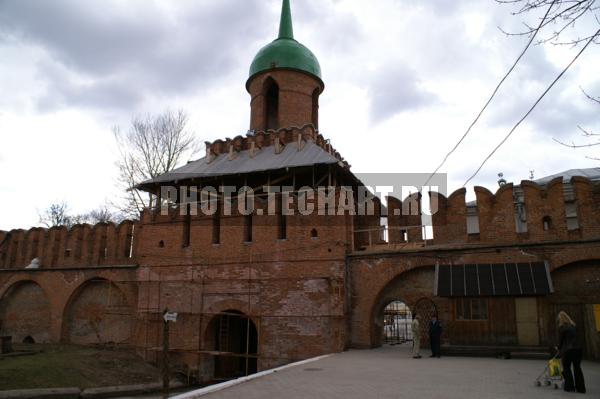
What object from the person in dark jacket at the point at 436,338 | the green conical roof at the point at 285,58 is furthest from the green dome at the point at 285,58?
the person in dark jacket at the point at 436,338

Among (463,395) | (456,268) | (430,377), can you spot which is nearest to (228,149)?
(456,268)

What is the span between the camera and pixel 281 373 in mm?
9070

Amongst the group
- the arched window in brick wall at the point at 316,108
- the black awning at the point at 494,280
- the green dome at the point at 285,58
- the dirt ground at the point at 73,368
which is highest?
the green dome at the point at 285,58

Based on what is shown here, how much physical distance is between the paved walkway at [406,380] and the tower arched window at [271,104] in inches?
472

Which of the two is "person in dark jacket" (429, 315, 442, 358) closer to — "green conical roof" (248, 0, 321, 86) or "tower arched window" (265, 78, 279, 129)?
"tower arched window" (265, 78, 279, 129)

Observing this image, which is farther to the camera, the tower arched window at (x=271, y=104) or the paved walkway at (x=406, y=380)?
the tower arched window at (x=271, y=104)

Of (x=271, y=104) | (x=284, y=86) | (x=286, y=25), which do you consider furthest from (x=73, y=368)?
(x=286, y=25)

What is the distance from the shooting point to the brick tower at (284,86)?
19672 mm

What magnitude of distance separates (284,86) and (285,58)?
1.22 meters

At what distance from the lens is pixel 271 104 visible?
21.0 meters

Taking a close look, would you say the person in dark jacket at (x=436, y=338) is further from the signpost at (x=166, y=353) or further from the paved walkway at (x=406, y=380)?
the signpost at (x=166, y=353)

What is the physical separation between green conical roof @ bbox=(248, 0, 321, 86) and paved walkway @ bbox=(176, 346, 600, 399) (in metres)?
12.9

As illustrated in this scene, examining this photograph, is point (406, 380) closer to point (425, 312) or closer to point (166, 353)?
point (166, 353)

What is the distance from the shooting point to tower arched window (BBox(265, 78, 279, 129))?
800 inches
